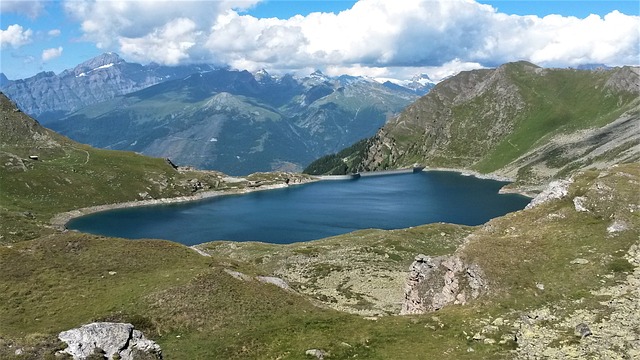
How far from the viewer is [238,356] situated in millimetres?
34375

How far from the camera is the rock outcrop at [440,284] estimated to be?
43.8 metres

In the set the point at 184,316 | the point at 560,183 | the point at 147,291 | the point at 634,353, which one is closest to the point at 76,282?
the point at 147,291

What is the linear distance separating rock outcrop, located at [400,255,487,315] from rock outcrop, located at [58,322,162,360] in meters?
27.2

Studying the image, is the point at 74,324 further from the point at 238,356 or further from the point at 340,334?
the point at 340,334

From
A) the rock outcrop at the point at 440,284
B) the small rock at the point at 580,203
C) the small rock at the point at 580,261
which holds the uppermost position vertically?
the small rock at the point at 580,203

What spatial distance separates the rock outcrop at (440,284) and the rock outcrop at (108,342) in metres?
27.2

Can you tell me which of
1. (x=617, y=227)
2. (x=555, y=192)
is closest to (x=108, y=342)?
(x=617, y=227)

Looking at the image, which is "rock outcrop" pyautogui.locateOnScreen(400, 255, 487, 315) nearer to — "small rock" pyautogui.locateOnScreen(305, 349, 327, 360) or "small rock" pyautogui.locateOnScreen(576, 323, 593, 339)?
"small rock" pyautogui.locateOnScreen(576, 323, 593, 339)

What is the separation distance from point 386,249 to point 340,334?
57971mm

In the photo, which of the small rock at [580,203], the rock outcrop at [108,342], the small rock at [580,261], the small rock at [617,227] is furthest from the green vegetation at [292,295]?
the rock outcrop at [108,342]

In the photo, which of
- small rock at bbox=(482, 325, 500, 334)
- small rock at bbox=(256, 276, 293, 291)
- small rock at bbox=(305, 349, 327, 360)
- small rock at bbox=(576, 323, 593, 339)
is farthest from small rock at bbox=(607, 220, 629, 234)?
small rock at bbox=(256, 276, 293, 291)

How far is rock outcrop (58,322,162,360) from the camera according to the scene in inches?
1304

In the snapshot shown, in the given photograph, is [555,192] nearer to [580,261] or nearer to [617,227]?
[617,227]

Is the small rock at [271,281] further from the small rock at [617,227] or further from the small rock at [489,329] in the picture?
the small rock at [617,227]
